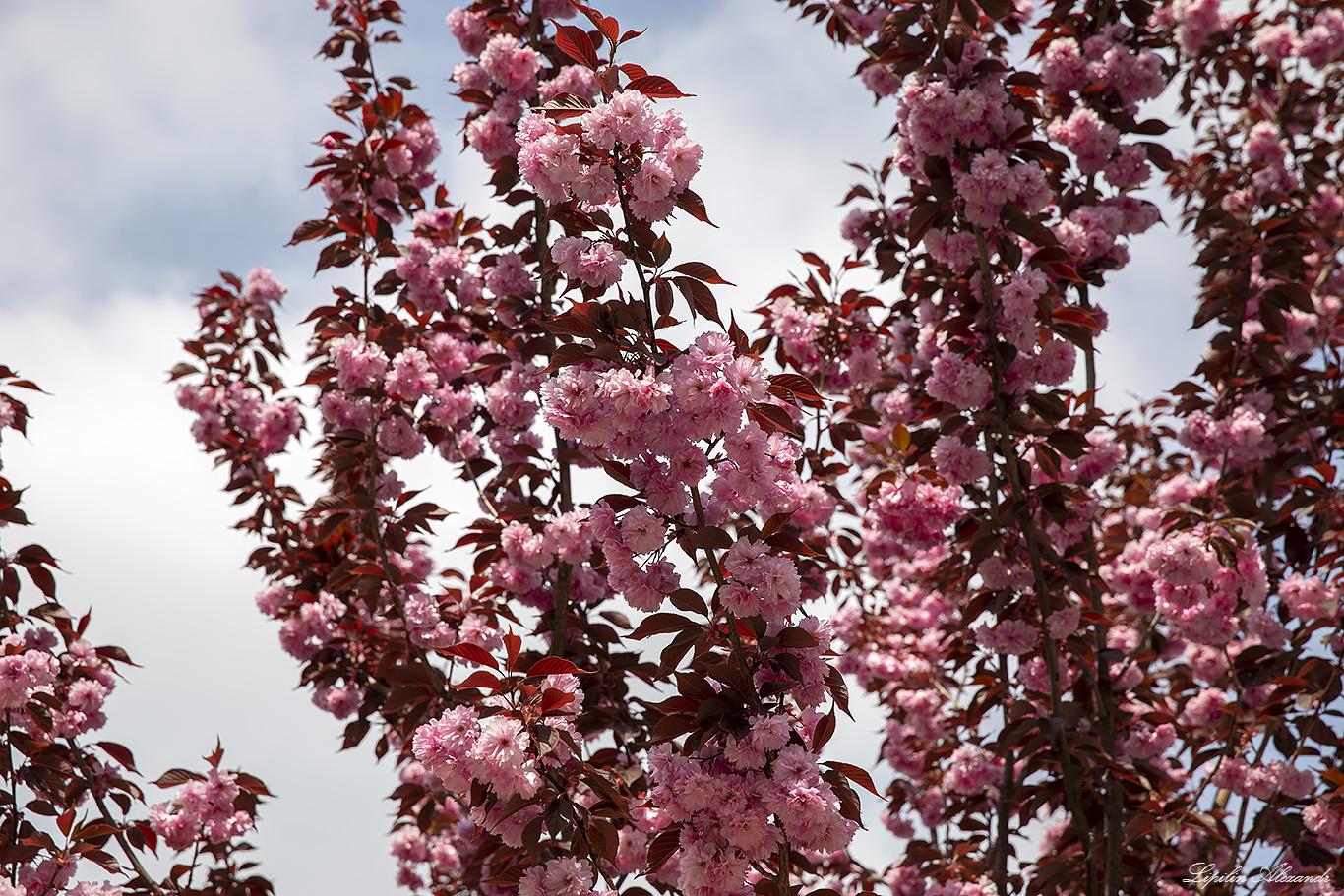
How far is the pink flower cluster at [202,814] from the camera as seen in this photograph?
3256mm

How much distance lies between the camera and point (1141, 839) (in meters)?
3.43

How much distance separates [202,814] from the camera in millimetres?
3299

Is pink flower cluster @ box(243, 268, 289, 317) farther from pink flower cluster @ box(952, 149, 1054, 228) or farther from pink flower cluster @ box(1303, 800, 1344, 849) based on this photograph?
pink flower cluster @ box(1303, 800, 1344, 849)

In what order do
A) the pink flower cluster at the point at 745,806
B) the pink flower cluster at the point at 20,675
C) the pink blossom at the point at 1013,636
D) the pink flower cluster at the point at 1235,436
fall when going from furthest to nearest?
the pink flower cluster at the point at 1235,436, the pink blossom at the point at 1013,636, the pink flower cluster at the point at 20,675, the pink flower cluster at the point at 745,806

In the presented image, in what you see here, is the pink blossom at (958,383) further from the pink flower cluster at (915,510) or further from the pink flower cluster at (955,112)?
the pink flower cluster at (955,112)

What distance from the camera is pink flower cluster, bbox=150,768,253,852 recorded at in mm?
3256

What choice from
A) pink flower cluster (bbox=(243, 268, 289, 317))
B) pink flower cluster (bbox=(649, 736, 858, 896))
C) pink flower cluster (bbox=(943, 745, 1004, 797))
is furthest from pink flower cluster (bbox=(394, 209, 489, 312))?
pink flower cluster (bbox=(943, 745, 1004, 797))

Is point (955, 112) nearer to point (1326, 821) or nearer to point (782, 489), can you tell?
point (782, 489)

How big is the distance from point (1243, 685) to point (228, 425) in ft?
14.3

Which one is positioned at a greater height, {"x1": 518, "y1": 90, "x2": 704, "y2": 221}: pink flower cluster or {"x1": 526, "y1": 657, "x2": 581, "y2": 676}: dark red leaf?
{"x1": 518, "y1": 90, "x2": 704, "y2": 221}: pink flower cluster

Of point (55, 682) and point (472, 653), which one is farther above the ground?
point (55, 682)

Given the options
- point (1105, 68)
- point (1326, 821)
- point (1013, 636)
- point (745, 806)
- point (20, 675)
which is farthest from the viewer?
point (1105, 68)

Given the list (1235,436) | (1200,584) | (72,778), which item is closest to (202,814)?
(72,778)
